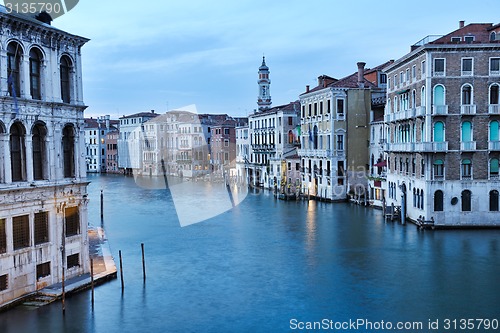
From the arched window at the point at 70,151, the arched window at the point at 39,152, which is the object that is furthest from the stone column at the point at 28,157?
the arched window at the point at 70,151

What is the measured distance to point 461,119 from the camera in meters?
26.3

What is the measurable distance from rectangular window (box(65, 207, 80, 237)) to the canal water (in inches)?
77.1

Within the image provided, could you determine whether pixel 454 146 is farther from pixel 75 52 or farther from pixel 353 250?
pixel 75 52

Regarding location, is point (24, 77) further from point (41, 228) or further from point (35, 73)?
point (41, 228)

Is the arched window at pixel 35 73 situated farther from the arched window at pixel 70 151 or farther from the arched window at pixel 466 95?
the arched window at pixel 466 95

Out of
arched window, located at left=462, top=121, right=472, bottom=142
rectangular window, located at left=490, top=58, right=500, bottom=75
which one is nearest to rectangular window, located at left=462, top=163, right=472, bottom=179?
arched window, located at left=462, top=121, right=472, bottom=142

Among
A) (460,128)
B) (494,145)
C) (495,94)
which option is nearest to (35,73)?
(460,128)

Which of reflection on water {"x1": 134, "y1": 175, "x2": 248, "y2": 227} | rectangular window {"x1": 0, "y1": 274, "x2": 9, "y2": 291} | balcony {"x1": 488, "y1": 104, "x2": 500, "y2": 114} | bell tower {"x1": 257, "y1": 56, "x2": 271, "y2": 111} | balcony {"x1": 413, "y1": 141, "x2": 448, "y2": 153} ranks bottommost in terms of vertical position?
reflection on water {"x1": 134, "y1": 175, "x2": 248, "y2": 227}

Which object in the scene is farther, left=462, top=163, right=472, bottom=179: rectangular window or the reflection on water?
the reflection on water

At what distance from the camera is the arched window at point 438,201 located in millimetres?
26562

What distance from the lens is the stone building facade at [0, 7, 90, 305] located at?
14.4 m

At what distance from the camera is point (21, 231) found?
48.9ft

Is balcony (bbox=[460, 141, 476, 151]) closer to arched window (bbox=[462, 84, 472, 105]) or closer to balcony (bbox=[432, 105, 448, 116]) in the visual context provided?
balcony (bbox=[432, 105, 448, 116])

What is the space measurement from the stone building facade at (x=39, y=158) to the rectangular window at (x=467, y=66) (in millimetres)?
18175
